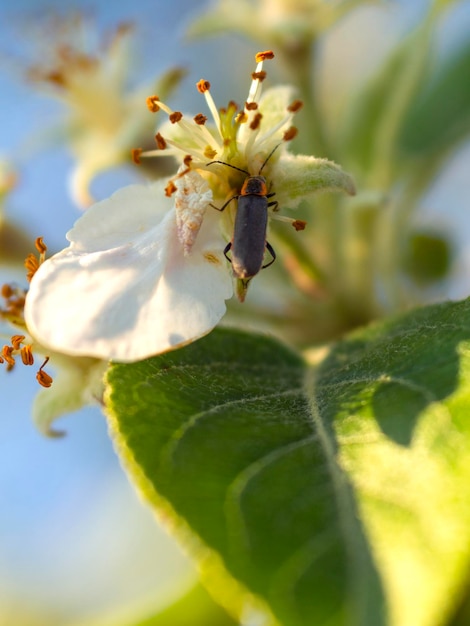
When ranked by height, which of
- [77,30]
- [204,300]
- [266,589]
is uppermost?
[77,30]

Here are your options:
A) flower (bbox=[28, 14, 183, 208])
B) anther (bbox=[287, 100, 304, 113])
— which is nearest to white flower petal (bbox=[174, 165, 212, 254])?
anther (bbox=[287, 100, 304, 113])

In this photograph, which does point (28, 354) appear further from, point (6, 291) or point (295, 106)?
point (295, 106)

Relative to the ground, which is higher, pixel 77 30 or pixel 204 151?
pixel 77 30

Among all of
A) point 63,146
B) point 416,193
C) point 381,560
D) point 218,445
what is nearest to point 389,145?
point 416,193

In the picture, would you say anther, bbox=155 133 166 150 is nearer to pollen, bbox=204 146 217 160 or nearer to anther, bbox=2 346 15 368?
pollen, bbox=204 146 217 160

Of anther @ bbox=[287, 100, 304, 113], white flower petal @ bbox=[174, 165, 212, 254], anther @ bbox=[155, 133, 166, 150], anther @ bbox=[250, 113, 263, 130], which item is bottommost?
white flower petal @ bbox=[174, 165, 212, 254]

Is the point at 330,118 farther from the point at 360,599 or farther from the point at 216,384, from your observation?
the point at 360,599

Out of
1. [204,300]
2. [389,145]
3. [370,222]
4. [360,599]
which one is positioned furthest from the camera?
[389,145]

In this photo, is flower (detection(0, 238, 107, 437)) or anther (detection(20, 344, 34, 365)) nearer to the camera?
anther (detection(20, 344, 34, 365))
